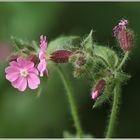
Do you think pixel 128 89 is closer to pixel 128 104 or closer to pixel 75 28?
pixel 128 104

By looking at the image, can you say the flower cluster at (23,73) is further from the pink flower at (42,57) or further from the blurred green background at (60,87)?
the blurred green background at (60,87)

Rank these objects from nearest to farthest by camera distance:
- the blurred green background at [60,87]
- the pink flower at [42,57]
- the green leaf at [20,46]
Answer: the pink flower at [42,57]
the green leaf at [20,46]
the blurred green background at [60,87]

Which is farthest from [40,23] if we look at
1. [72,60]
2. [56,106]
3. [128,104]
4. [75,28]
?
[72,60]

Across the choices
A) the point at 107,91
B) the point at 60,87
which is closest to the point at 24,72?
the point at 107,91

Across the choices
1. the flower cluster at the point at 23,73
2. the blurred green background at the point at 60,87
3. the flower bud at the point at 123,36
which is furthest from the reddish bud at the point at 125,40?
the blurred green background at the point at 60,87

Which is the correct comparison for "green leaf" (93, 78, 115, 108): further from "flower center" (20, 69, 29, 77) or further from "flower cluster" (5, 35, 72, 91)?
"flower center" (20, 69, 29, 77)

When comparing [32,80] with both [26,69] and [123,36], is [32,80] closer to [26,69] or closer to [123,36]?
[26,69]
